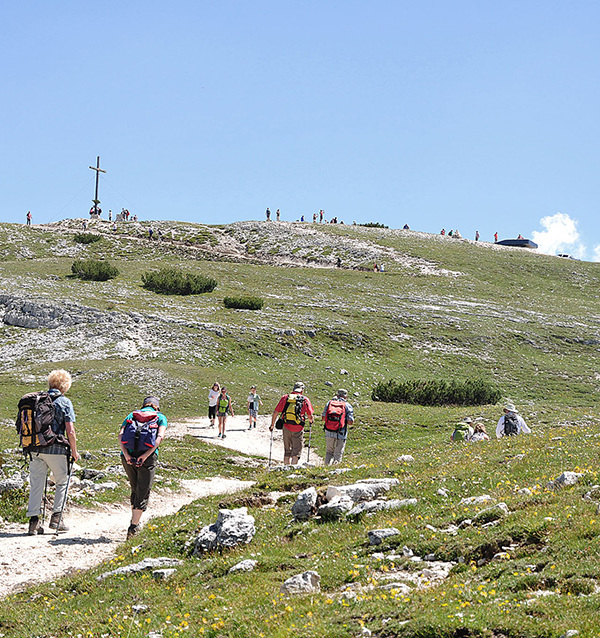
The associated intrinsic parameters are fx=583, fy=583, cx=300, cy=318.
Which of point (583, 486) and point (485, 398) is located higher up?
point (583, 486)

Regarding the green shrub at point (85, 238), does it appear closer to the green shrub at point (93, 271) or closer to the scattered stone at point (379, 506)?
the green shrub at point (93, 271)

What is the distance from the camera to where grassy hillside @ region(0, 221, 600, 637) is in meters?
7.41

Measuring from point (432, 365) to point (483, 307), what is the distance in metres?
21.4

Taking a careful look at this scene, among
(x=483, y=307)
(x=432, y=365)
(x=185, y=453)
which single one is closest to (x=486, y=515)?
(x=185, y=453)

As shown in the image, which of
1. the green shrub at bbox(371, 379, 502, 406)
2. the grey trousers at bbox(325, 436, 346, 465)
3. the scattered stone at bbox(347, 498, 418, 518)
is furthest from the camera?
the green shrub at bbox(371, 379, 502, 406)

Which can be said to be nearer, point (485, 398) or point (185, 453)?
point (185, 453)

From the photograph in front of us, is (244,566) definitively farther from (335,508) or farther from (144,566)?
(335,508)

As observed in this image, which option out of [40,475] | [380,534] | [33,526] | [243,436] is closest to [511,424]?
[243,436]

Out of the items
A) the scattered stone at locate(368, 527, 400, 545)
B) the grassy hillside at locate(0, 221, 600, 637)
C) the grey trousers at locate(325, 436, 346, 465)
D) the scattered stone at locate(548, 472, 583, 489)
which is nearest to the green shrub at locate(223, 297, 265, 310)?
the grassy hillside at locate(0, 221, 600, 637)

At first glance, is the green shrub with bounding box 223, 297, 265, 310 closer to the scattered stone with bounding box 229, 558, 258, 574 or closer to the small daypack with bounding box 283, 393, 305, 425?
the small daypack with bounding box 283, 393, 305, 425

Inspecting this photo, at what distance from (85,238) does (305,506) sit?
87.6 m

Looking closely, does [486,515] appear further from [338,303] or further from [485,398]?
[338,303]

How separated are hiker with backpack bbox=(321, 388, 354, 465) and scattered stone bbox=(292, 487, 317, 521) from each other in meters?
7.46

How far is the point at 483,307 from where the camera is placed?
219ft
